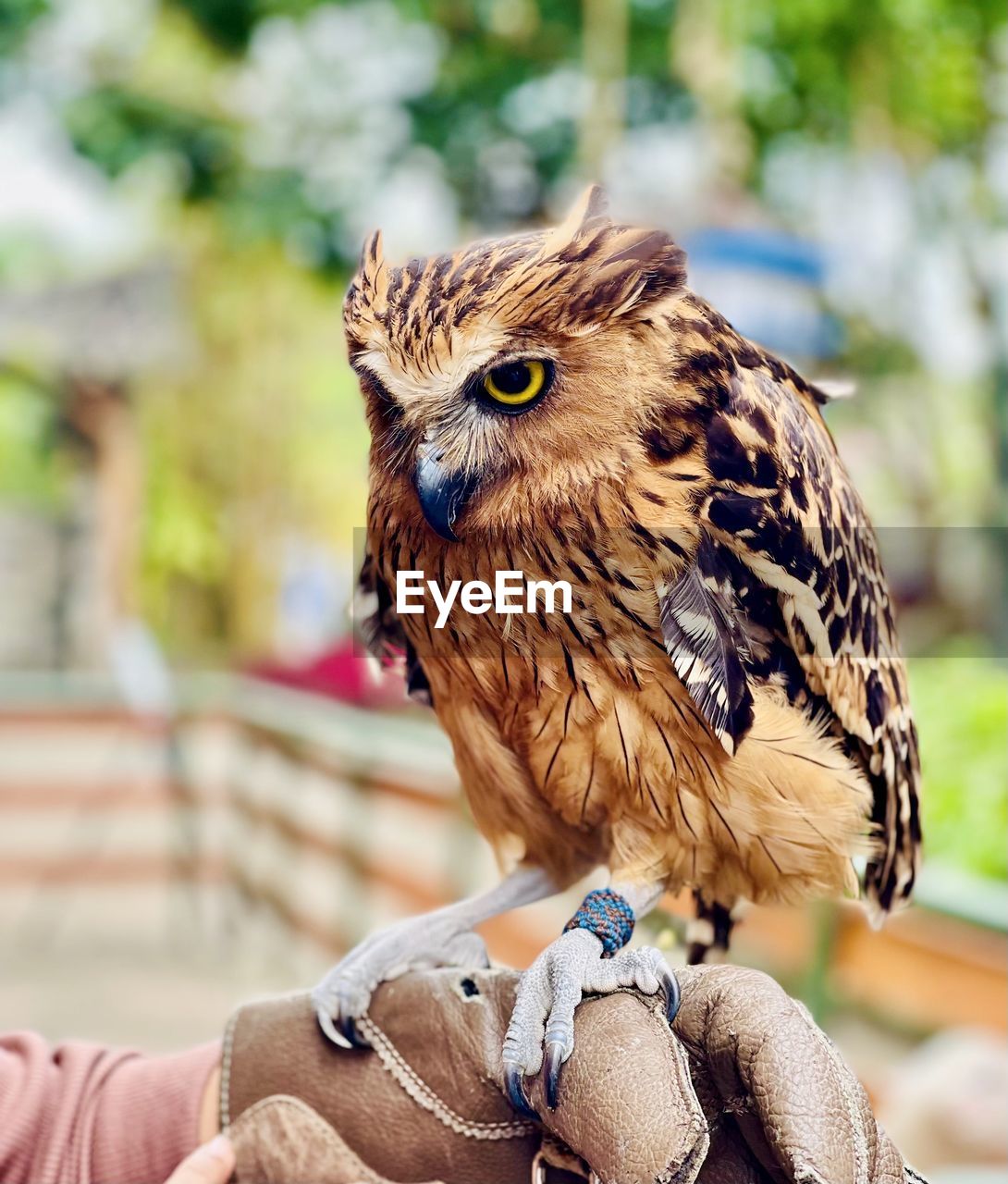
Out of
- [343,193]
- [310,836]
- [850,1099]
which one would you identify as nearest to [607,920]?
[850,1099]

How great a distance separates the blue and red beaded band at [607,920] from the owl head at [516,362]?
0.25 m

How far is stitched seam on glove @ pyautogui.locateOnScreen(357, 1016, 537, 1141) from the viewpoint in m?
0.82

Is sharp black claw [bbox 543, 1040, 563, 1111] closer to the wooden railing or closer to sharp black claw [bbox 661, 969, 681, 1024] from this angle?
sharp black claw [bbox 661, 969, 681, 1024]

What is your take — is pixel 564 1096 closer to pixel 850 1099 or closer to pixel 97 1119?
pixel 850 1099

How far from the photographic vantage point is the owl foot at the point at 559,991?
745mm

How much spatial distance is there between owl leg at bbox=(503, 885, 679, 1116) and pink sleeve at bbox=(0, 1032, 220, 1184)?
32 cm

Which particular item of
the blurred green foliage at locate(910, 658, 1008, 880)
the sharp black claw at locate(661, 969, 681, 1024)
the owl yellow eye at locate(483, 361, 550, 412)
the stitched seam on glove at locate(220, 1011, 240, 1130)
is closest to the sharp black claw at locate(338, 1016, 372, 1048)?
the stitched seam on glove at locate(220, 1011, 240, 1130)

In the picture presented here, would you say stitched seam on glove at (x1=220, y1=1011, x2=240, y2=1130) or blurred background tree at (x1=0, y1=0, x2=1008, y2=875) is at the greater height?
blurred background tree at (x1=0, y1=0, x2=1008, y2=875)

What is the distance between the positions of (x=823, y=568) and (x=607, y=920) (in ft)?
0.90

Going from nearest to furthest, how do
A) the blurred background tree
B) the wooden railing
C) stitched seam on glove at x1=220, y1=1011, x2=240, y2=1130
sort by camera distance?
stitched seam on glove at x1=220, y1=1011, x2=240, y2=1130 < the wooden railing < the blurred background tree

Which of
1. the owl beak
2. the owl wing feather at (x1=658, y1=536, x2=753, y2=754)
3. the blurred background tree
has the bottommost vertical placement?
the owl wing feather at (x1=658, y1=536, x2=753, y2=754)

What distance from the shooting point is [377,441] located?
79 cm

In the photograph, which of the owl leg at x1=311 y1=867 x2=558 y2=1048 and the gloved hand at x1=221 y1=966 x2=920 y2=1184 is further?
the owl leg at x1=311 y1=867 x2=558 y2=1048

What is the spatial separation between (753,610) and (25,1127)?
2.24 ft
